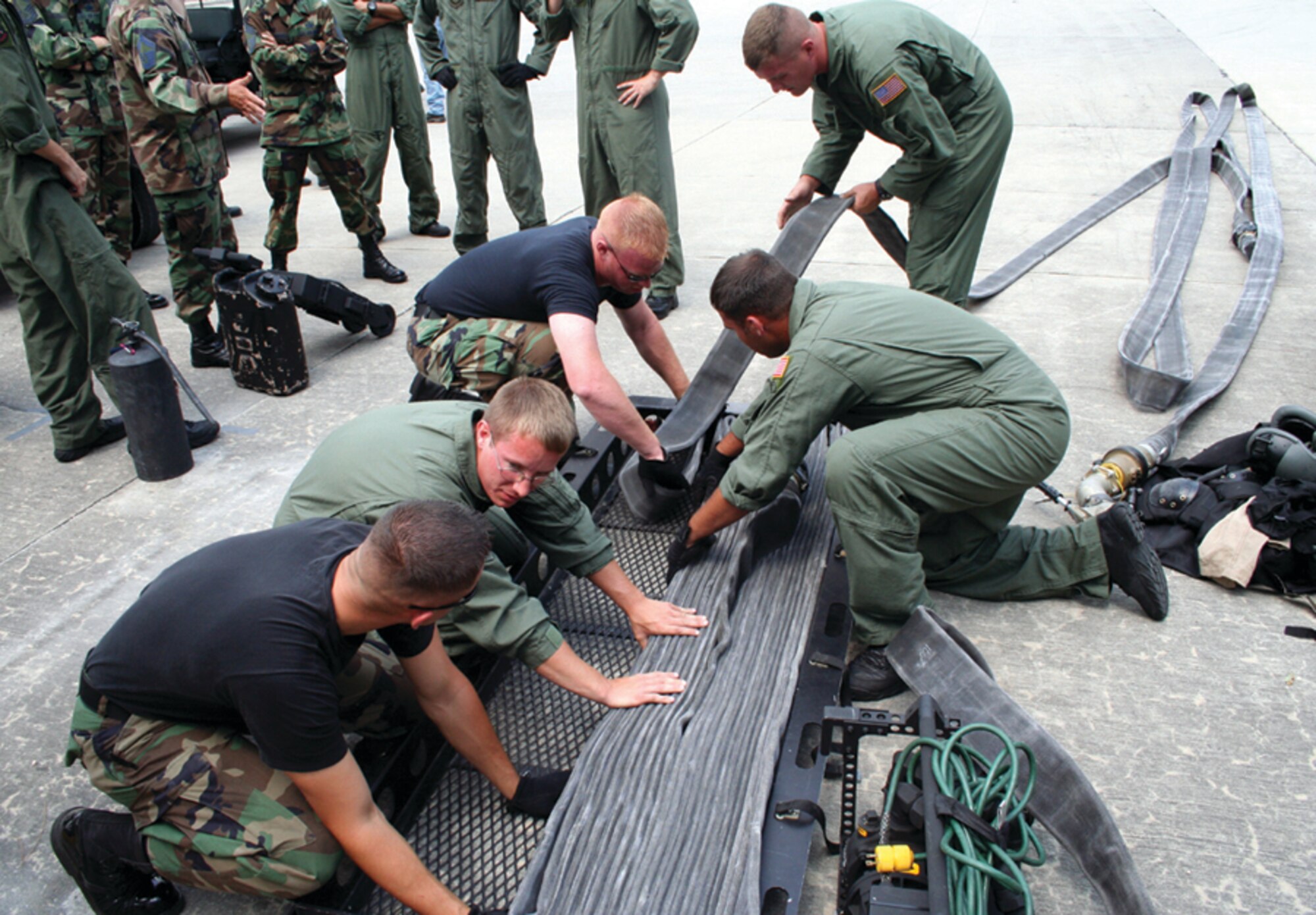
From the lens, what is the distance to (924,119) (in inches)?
134

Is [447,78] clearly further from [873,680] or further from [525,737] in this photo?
[873,680]

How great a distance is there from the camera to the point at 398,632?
70.1 inches

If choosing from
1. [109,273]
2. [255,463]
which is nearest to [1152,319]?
[255,463]

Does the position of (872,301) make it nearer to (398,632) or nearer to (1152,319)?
(398,632)

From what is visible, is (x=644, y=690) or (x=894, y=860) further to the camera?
(x=644, y=690)

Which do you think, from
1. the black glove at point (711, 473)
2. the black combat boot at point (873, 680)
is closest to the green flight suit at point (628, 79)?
the black glove at point (711, 473)

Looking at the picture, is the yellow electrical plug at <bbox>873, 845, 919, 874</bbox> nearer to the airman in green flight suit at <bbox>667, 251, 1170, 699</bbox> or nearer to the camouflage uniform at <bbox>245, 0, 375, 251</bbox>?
the airman in green flight suit at <bbox>667, 251, 1170, 699</bbox>

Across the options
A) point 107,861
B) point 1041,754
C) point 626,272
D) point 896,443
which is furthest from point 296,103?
point 1041,754

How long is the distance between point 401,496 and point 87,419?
7.92 ft

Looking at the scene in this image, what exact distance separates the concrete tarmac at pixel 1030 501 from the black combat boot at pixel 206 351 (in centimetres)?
7


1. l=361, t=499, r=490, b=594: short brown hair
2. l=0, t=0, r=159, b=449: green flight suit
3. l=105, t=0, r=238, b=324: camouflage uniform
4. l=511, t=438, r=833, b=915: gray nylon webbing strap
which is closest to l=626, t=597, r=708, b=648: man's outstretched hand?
l=511, t=438, r=833, b=915: gray nylon webbing strap

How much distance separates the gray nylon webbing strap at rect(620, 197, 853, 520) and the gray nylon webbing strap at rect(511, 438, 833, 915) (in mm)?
439

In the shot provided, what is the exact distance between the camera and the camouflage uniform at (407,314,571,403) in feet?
10.3

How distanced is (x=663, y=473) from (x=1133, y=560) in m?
1.35
